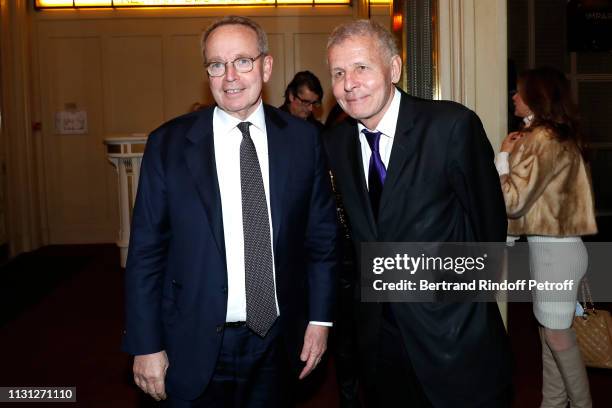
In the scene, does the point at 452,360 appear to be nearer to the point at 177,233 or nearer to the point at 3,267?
the point at 177,233

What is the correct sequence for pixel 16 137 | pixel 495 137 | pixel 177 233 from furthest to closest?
pixel 16 137, pixel 495 137, pixel 177 233

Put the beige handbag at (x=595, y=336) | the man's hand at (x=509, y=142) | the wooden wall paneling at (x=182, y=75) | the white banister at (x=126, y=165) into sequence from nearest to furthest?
the man's hand at (x=509, y=142)
the beige handbag at (x=595, y=336)
the white banister at (x=126, y=165)
the wooden wall paneling at (x=182, y=75)

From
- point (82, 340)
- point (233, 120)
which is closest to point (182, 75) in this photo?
point (82, 340)

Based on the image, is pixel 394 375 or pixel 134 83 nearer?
pixel 394 375

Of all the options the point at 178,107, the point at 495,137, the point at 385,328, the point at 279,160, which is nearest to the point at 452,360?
the point at 385,328

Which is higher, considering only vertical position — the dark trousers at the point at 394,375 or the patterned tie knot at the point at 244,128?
the patterned tie knot at the point at 244,128

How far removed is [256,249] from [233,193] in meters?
0.18

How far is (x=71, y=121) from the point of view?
30.7 feet

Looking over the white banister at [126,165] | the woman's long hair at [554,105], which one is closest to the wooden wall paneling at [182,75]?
the white banister at [126,165]

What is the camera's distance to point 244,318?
216 cm

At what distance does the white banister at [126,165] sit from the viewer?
295 inches

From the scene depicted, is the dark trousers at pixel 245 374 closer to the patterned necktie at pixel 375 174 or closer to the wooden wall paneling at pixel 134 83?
the patterned necktie at pixel 375 174

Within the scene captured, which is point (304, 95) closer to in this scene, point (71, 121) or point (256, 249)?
point (256, 249)

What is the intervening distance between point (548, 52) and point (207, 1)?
14.7 ft
